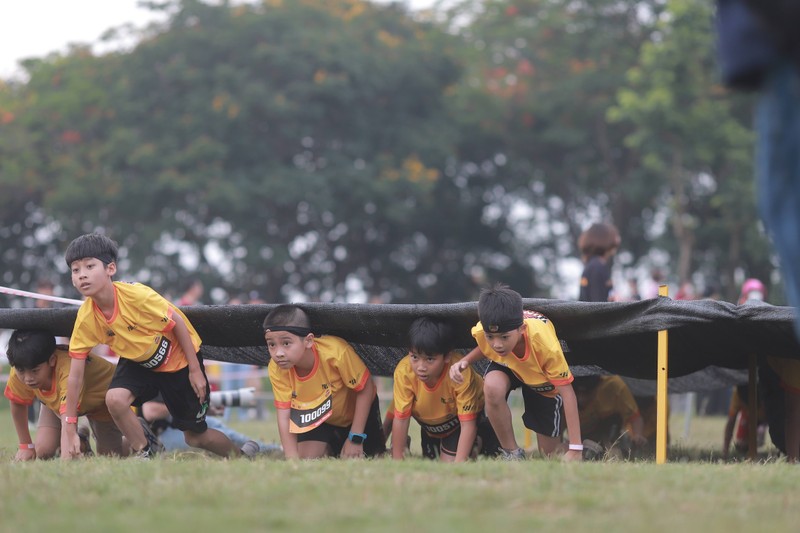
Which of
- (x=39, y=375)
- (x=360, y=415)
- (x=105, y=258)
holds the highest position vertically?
(x=105, y=258)

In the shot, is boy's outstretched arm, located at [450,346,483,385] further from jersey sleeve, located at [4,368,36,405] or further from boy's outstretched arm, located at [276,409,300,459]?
jersey sleeve, located at [4,368,36,405]

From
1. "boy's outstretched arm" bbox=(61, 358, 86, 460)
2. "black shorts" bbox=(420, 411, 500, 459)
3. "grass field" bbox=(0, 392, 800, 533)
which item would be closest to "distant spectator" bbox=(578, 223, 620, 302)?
"black shorts" bbox=(420, 411, 500, 459)

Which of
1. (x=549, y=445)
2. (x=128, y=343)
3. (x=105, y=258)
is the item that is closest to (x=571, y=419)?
(x=549, y=445)

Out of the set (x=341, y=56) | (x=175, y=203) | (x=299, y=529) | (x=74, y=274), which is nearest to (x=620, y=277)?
(x=341, y=56)

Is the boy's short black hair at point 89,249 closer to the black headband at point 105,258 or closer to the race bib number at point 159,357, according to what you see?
the black headband at point 105,258

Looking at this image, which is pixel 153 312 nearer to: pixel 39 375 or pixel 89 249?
pixel 89 249

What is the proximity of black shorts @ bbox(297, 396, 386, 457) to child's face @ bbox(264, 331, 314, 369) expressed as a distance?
0.54 meters

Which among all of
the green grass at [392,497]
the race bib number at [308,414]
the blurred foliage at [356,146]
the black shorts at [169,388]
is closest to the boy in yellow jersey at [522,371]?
the race bib number at [308,414]

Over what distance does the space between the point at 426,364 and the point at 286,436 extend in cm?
102

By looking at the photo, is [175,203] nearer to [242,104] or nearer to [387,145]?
[242,104]

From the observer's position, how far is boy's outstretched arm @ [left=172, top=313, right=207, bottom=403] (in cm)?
720

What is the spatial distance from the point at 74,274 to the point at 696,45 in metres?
19.8

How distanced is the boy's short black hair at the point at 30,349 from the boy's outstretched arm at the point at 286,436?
162 centimetres

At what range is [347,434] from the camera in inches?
307
